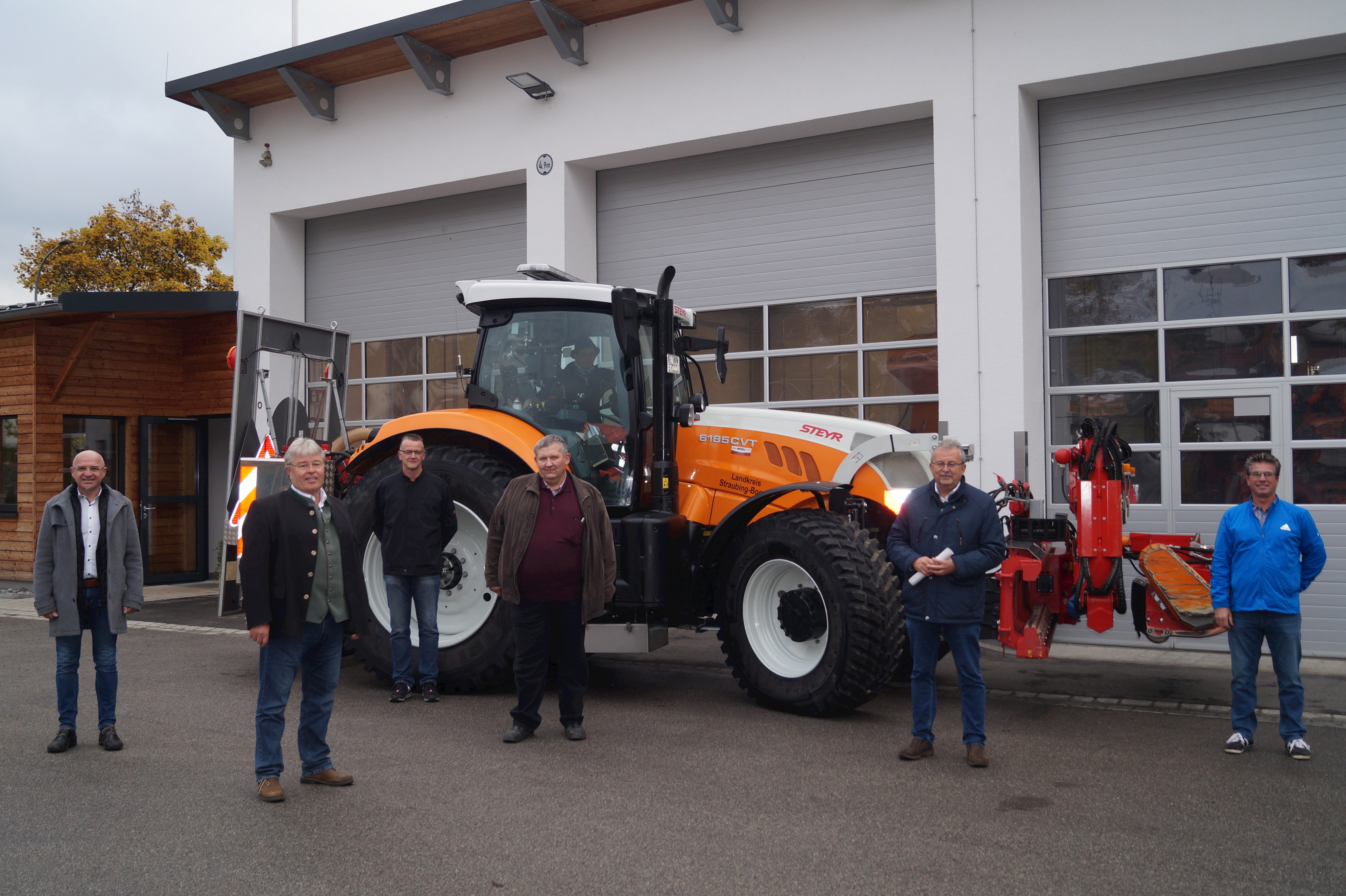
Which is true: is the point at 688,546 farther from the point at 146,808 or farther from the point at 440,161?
the point at 440,161

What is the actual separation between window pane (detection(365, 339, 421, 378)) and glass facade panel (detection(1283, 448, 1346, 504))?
10.0 metres

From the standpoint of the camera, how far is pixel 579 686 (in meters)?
6.59

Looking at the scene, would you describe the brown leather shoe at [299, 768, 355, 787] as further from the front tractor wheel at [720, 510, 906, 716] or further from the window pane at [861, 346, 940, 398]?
the window pane at [861, 346, 940, 398]

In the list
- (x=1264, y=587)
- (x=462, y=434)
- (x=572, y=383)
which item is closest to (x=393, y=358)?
(x=462, y=434)

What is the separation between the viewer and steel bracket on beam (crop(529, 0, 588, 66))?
40.2 feet

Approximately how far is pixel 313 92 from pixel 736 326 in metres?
6.65

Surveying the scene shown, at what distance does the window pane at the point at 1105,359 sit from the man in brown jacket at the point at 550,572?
19.8ft

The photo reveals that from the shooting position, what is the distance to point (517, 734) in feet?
20.9

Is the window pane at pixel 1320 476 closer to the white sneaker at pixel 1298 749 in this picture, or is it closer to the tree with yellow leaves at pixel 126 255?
the white sneaker at pixel 1298 749

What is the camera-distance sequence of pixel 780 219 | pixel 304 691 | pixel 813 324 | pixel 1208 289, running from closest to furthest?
1. pixel 304 691
2. pixel 1208 289
3. pixel 813 324
4. pixel 780 219

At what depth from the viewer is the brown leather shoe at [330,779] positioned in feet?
17.9

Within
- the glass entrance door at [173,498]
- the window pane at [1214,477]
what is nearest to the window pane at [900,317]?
the window pane at [1214,477]

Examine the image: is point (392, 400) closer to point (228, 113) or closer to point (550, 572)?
point (228, 113)

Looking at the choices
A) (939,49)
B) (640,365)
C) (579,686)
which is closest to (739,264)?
(939,49)
